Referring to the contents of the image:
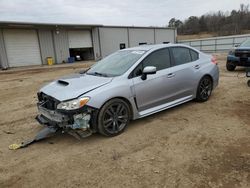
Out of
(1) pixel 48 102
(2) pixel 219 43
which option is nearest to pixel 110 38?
(2) pixel 219 43

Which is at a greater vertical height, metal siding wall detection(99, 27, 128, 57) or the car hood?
metal siding wall detection(99, 27, 128, 57)

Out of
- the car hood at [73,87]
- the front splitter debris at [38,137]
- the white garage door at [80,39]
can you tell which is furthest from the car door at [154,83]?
the white garage door at [80,39]

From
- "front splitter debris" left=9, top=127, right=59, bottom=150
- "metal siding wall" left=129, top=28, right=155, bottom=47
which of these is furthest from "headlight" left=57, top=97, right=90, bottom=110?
"metal siding wall" left=129, top=28, right=155, bottom=47

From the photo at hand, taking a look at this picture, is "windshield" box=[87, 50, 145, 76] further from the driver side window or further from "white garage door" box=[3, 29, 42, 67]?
"white garage door" box=[3, 29, 42, 67]

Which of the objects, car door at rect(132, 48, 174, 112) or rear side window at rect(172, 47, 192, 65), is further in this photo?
rear side window at rect(172, 47, 192, 65)

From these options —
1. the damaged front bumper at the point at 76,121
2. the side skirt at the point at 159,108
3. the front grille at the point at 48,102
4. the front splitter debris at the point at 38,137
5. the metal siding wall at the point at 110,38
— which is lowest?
the front splitter debris at the point at 38,137

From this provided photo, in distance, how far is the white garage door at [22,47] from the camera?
2001 cm

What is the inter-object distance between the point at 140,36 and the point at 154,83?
2684 centimetres

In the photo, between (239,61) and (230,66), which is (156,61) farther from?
(230,66)

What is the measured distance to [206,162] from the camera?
2.87m

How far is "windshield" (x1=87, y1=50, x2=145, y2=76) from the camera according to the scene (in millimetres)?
4191

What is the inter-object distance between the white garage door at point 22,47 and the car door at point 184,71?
19.5 meters

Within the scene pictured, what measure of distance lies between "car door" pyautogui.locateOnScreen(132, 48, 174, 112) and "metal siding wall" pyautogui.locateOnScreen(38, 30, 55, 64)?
65.9 ft

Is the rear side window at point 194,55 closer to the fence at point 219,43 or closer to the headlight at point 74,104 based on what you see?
the headlight at point 74,104
